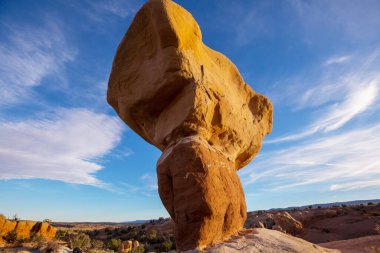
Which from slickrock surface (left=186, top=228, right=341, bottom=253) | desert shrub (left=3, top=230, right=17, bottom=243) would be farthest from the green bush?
slickrock surface (left=186, top=228, right=341, bottom=253)

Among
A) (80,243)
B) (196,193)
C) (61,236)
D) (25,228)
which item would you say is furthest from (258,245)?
(61,236)

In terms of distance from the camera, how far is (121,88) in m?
8.01

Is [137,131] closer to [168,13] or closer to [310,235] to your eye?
[168,13]

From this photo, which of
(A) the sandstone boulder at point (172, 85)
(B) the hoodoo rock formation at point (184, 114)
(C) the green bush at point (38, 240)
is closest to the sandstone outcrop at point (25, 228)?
(C) the green bush at point (38, 240)

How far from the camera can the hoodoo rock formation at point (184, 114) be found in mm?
6066

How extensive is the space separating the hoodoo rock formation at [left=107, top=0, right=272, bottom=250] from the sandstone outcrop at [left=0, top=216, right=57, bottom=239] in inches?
744

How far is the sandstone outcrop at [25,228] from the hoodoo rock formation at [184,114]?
62.0ft

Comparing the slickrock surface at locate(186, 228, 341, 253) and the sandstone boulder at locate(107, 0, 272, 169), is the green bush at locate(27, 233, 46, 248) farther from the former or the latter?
the slickrock surface at locate(186, 228, 341, 253)

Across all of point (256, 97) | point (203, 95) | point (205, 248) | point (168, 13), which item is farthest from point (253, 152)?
point (168, 13)

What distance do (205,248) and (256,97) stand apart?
22.5ft

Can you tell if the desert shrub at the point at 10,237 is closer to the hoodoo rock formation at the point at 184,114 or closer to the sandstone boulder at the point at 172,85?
the sandstone boulder at the point at 172,85

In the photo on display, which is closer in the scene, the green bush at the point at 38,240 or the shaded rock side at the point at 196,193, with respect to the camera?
the shaded rock side at the point at 196,193

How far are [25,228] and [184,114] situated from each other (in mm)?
22997

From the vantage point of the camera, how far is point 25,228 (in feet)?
72.7
